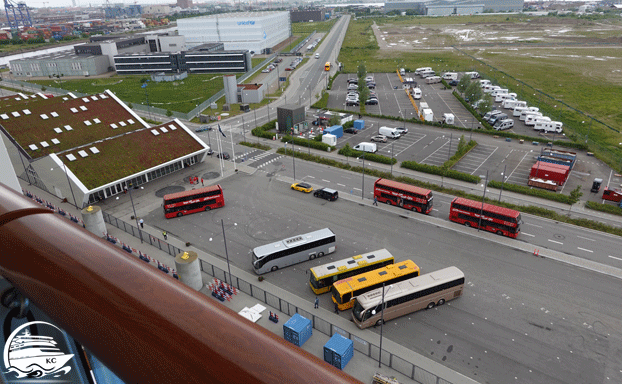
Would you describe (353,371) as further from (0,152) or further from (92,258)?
(92,258)

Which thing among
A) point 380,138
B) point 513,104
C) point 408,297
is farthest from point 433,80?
point 408,297

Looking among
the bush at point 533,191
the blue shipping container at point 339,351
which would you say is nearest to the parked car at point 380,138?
the bush at point 533,191

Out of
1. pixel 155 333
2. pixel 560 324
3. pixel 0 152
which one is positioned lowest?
pixel 560 324

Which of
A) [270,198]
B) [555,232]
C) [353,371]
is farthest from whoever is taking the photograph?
[270,198]

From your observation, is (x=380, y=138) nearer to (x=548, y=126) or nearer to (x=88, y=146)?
(x=548, y=126)

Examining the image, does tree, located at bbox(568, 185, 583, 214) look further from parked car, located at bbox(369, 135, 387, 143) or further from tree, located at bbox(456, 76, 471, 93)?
tree, located at bbox(456, 76, 471, 93)

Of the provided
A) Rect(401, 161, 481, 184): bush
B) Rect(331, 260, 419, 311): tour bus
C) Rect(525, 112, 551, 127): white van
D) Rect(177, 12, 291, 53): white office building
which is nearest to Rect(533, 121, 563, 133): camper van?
Rect(525, 112, 551, 127): white van

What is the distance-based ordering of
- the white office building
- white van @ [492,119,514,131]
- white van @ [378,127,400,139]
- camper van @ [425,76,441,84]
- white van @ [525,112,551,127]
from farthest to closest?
1. the white office building
2. camper van @ [425,76,441,84]
3. white van @ [525,112,551,127]
4. white van @ [492,119,514,131]
5. white van @ [378,127,400,139]

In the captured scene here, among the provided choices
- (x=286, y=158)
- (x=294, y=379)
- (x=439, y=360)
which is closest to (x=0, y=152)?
(x=294, y=379)
